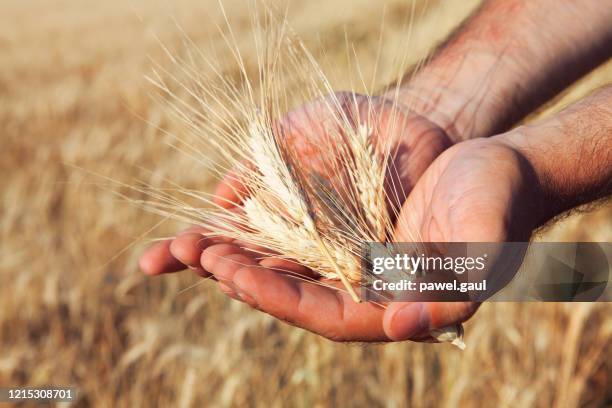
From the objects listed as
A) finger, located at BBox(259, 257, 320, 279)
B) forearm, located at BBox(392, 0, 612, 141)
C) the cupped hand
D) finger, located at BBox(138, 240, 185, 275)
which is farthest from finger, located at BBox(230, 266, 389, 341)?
forearm, located at BBox(392, 0, 612, 141)

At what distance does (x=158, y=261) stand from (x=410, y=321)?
26.8 inches

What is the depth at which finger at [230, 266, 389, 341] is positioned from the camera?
51.2 inches

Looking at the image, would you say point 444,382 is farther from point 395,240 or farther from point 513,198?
point 513,198

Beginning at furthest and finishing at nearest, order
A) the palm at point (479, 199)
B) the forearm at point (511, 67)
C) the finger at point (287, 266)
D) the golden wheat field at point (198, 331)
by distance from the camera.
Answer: the golden wheat field at point (198, 331), the forearm at point (511, 67), the finger at point (287, 266), the palm at point (479, 199)

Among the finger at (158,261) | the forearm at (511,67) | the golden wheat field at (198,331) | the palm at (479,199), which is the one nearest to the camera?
the palm at (479,199)

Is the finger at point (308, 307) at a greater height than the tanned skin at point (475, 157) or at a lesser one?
lesser

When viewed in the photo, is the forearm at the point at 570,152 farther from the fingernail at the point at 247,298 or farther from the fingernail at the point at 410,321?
the fingernail at the point at 247,298

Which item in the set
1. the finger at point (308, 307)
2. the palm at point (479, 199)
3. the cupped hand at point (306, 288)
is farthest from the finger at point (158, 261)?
the palm at point (479, 199)

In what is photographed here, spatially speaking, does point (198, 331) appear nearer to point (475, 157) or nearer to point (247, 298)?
point (247, 298)

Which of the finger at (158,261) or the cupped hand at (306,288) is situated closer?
the cupped hand at (306,288)

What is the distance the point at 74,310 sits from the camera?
8.22 ft

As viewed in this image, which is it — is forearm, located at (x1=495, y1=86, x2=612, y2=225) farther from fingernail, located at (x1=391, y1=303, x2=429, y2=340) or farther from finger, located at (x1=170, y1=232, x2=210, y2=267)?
finger, located at (x1=170, y1=232, x2=210, y2=267)

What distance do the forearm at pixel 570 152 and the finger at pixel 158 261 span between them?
30.9 inches

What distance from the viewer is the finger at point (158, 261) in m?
1.59
